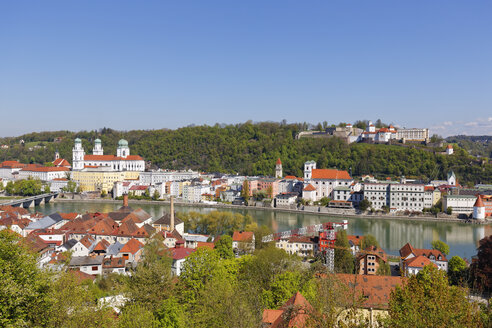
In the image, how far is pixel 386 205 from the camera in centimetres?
2527

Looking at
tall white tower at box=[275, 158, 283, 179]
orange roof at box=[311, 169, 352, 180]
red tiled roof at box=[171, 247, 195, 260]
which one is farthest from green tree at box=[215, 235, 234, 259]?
tall white tower at box=[275, 158, 283, 179]

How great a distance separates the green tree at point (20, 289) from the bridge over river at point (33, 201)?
78.7 feet

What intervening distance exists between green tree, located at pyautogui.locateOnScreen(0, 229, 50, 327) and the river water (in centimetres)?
1306

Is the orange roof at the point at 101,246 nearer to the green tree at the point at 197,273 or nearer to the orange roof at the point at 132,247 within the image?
the orange roof at the point at 132,247

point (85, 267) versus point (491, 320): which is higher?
point (491, 320)

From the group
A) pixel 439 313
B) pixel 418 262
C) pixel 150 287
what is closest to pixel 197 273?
pixel 150 287

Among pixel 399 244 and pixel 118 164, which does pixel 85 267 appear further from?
pixel 118 164

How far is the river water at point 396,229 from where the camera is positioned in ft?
54.7

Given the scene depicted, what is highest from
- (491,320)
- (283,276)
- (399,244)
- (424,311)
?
(424,311)

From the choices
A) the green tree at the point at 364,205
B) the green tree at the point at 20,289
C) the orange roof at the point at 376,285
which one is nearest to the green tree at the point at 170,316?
the green tree at the point at 20,289

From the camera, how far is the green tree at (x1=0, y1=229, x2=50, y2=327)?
11.9ft

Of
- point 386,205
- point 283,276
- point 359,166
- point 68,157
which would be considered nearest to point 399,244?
point 386,205

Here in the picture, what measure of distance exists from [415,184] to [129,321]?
23.4 m

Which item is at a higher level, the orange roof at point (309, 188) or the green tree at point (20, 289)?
the green tree at point (20, 289)
